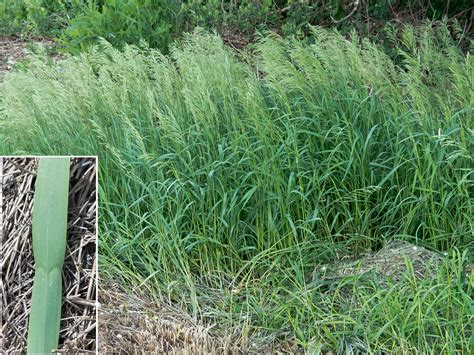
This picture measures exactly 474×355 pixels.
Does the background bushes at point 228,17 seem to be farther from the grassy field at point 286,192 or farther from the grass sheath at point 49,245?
the grass sheath at point 49,245

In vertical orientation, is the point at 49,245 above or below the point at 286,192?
above

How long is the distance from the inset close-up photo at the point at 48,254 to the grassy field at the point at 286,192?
3.03 feet

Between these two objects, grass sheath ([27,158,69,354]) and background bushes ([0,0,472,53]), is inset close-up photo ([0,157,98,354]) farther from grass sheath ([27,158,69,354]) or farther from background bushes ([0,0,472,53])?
background bushes ([0,0,472,53])

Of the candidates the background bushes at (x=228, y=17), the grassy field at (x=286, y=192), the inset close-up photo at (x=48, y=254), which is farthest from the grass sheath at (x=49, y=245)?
the background bushes at (x=228, y=17)

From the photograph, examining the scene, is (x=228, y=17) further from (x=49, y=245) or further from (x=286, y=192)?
(x=49, y=245)

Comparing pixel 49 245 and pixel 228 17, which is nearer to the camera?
pixel 49 245

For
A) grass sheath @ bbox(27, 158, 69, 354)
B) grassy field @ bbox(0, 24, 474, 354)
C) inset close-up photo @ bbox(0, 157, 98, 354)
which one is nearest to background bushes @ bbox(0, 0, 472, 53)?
grassy field @ bbox(0, 24, 474, 354)

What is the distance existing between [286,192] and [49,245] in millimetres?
1755

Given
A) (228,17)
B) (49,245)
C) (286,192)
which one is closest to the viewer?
(49,245)

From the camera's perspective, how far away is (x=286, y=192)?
174 inches

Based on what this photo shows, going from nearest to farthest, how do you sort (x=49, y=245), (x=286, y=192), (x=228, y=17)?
(x=49, y=245) → (x=286, y=192) → (x=228, y=17)

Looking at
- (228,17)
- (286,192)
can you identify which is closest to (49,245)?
(286,192)

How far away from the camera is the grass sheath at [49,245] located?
290cm

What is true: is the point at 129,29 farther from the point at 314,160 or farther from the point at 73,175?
the point at 73,175
